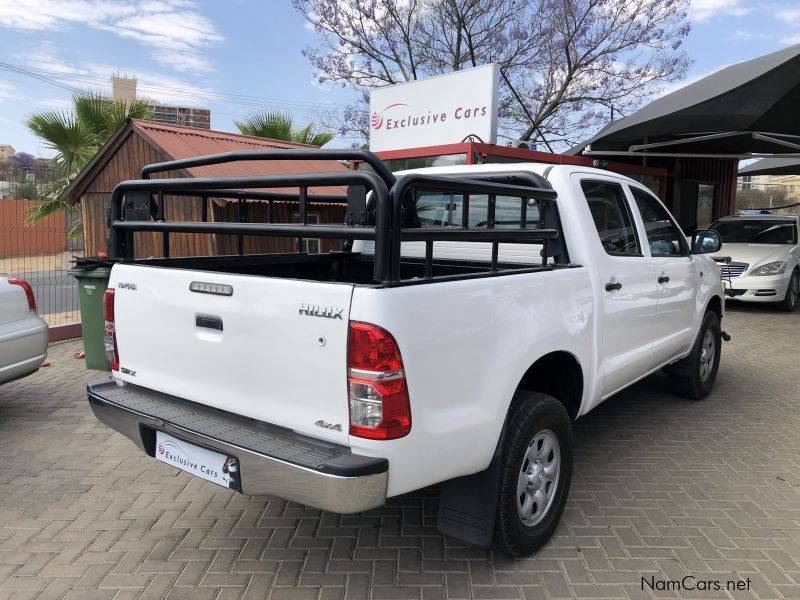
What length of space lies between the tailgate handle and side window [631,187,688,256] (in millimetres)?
3050

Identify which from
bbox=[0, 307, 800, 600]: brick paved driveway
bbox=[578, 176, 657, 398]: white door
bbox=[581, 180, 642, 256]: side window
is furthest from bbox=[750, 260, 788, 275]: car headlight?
bbox=[581, 180, 642, 256]: side window

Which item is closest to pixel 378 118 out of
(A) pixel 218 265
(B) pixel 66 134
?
(B) pixel 66 134

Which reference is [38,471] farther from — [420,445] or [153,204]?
[420,445]

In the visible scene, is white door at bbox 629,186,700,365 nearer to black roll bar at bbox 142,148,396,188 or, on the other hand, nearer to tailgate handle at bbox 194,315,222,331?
black roll bar at bbox 142,148,396,188

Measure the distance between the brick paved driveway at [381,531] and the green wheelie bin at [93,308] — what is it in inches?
58.3

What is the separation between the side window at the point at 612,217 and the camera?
3.79 m

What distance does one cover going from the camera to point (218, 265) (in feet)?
12.1

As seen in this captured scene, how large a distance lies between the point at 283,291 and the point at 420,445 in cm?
79

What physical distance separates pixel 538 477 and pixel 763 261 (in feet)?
31.2

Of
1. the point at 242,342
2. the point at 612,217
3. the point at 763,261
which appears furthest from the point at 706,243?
the point at 763,261

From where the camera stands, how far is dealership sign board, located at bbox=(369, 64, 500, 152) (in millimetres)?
9859

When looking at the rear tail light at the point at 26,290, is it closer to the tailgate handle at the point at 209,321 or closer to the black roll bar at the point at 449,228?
the tailgate handle at the point at 209,321

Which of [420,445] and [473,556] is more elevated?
[420,445]

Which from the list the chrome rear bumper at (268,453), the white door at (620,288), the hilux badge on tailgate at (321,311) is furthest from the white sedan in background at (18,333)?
the white door at (620,288)
